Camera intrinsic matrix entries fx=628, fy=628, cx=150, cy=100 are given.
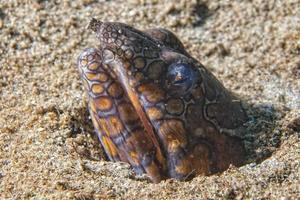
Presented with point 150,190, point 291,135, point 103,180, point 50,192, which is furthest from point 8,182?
point 291,135

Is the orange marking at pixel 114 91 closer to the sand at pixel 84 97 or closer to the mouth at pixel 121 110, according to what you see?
the mouth at pixel 121 110

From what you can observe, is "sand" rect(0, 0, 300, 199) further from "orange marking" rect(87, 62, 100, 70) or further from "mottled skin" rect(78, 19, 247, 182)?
"orange marking" rect(87, 62, 100, 70)

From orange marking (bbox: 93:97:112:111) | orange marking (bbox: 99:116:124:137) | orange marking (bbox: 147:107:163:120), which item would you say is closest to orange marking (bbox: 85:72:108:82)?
orange marking (bbox: 93:97:112:111)

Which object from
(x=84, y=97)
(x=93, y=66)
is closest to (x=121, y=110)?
(x=93, y=66)

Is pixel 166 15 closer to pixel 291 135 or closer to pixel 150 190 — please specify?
pixel 291 135

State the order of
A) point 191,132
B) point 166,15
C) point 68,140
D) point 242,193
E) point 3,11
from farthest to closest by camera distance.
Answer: point 166,15, point 3,11, point 68,140, point 191,132, point 242,193

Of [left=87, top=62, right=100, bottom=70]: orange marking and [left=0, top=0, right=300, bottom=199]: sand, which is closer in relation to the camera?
[left=0, top=0, right=300, bottom=199]: sand
